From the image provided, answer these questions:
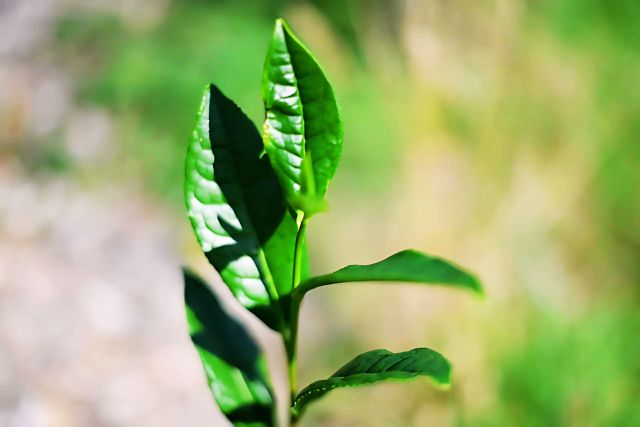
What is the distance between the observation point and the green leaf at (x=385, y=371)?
306mm

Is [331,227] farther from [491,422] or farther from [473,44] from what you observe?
[491,422]

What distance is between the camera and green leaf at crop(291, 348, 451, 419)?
0.31 metres

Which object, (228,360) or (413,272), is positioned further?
(228,360)

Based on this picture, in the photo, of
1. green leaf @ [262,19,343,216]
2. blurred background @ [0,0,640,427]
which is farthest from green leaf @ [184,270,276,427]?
blurred background @ [0,0,640,427]

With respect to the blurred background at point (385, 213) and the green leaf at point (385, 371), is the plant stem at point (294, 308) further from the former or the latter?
the blurred background at point (385, 213)

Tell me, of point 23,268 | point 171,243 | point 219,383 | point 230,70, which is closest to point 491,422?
point 219,383

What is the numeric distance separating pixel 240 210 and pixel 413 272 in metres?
0.13

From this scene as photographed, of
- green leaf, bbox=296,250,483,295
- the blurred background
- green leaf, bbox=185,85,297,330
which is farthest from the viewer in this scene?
the blurred background

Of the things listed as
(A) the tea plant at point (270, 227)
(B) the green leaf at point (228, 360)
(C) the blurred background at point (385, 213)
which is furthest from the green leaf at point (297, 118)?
(C) the blurred background at point (385, 213)

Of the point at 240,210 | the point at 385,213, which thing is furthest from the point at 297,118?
the point at 385,213

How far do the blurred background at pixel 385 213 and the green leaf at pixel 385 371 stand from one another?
0.95 meters

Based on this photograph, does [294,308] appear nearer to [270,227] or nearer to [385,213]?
[270,227]

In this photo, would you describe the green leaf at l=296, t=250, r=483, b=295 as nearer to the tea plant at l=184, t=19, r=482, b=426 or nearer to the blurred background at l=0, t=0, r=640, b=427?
the tea plant at l=184, t=19, r=482, b=426

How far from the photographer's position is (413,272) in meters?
0.29
